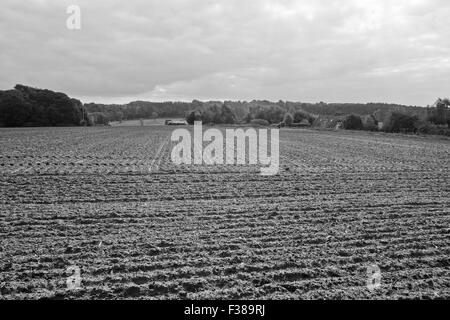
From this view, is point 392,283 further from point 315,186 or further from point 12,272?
point 315,186

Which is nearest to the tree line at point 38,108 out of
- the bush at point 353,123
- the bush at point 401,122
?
the bush at point 353,123

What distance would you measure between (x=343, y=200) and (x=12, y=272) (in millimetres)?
8198

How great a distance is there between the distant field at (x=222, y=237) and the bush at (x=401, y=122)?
43.6 m

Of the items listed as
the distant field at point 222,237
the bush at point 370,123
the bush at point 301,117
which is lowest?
the distant field at point 222,237

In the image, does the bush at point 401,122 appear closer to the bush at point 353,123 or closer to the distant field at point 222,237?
the bush at point 353,123

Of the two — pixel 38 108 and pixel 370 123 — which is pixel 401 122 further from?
pixel 38 108

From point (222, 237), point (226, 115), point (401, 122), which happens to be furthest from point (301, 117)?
point (222, 237)

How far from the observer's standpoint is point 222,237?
711 cm

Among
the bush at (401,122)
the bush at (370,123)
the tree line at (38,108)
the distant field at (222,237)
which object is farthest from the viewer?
the tree line at (38,108)

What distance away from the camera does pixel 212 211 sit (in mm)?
9008

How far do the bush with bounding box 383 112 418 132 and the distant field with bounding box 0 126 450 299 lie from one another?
43.6 metres

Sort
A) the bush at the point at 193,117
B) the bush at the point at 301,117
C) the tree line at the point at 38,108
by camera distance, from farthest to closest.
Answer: the bush at the point at 193,117 → the bush at the point at 301,117 → the tree line at the point at 38,108

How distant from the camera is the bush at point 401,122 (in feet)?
171
